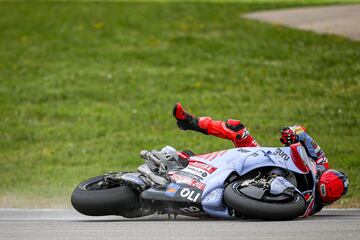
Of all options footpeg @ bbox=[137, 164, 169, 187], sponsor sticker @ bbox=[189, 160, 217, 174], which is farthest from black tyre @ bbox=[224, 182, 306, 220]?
footpeg @ bbox=[137, 164, 169, 187]

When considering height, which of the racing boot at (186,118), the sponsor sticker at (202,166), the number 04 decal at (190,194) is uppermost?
the racing boot at (186,118)

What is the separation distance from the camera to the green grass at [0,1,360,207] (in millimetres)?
14242

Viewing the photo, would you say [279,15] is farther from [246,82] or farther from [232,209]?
[232,209]

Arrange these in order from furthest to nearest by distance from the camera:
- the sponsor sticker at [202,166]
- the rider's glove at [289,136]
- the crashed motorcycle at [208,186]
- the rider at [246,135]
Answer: the rider's glove at [289,136] < the rider at [246,135] < the sponsor sticker at [202,166] < the crashed motorcycle at [208,186]

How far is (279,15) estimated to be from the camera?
24.5 metres

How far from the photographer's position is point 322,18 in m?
23.5

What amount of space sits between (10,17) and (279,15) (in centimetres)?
798

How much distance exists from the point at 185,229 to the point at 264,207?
85 cm

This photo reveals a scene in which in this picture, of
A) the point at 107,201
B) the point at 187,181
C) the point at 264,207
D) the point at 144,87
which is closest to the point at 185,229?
the point at 264,207

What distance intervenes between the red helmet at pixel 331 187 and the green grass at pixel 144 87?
2502mm

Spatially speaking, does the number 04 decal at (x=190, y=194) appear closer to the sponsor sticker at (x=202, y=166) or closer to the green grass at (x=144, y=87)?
the sponsor sticker at (x=202, y=166)

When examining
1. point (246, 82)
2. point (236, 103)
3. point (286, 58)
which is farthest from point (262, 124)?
point (286, 58)

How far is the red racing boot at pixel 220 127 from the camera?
856 cm

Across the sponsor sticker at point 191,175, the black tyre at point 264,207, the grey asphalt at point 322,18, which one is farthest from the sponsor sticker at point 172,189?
the grey asphalt at point 322,18
